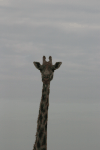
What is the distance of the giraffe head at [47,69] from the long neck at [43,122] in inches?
20.7

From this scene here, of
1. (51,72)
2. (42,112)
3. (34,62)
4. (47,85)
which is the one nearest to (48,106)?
(42,112)

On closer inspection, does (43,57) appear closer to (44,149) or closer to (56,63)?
(56,63)

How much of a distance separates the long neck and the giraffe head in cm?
53

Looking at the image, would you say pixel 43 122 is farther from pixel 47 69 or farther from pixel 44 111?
pixel 47 69

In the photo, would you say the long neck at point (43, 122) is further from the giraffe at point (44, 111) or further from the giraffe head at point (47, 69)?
the giraffe head at point (47, 69)

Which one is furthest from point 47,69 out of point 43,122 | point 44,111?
point 43,122

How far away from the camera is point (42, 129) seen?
1495 centimetres

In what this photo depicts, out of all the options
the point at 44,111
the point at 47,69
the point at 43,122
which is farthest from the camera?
the point at 47,69

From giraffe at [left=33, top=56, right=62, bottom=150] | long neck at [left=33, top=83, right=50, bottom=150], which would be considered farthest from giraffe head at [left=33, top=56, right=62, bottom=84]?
long neck at [left=33, top=83, right=50, bottom=150]

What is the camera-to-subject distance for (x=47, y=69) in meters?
15.3

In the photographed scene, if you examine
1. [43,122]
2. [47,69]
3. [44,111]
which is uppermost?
[47,69]

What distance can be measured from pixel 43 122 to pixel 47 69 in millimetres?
3918

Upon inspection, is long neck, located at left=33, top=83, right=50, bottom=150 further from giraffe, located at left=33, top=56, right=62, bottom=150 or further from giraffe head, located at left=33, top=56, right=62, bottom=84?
giraffe head, located at left=33, top=56, right=62, bottom=84

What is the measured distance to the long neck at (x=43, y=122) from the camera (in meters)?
14.9
